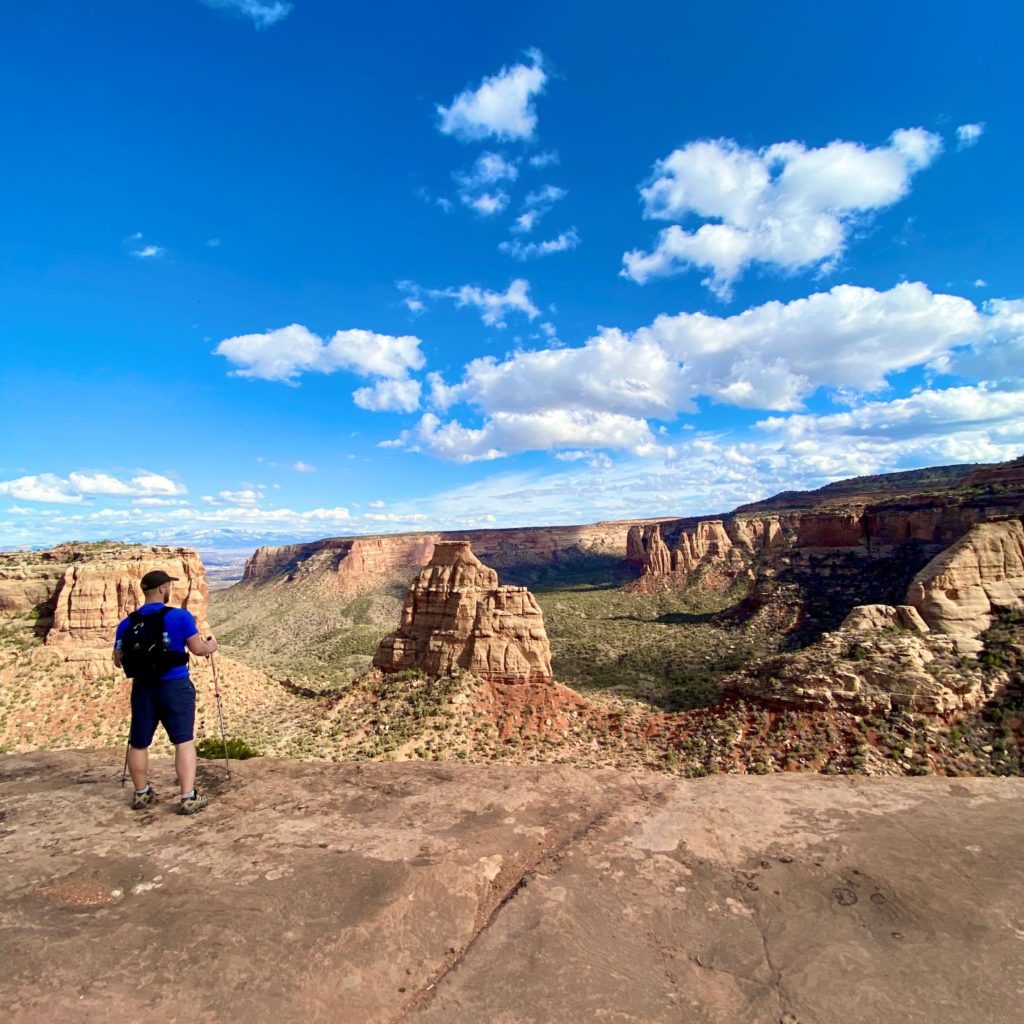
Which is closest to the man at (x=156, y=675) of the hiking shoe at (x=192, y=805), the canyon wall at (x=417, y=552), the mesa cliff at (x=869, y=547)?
the hiking shoe at (x=192, y=805)

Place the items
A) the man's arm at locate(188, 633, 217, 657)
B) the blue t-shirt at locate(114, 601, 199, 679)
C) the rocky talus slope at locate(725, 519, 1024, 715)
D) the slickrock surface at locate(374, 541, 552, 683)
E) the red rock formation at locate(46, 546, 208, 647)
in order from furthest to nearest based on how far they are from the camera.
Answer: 1. the red rock formation at locate(46, 546, 208, 647)
2. the slickrock surface at locate(374, 541, 552, 683)
3. the rocky talus slope at locate(725, 519, 1024, 715)
4. the man's arm at locate(188, 633, 217, 657)
5. the blue t-shirt at locate(114, 601, 199, 679)

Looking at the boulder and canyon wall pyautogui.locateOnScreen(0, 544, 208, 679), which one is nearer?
the boulder

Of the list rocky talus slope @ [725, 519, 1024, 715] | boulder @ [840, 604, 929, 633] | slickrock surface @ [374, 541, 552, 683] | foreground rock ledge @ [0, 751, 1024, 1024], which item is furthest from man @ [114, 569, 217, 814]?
boulder @ [840, 604, 929, 633]

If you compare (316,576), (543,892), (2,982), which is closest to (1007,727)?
(543,892)

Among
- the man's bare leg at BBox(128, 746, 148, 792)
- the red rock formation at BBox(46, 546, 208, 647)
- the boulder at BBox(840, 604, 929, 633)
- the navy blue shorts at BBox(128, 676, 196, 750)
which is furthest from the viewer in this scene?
the red rock formation at BBox(46, 546, 208, 647)

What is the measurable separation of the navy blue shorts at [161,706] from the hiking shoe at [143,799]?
51cm

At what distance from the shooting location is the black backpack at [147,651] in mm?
6316

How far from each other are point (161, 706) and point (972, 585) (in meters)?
34.8

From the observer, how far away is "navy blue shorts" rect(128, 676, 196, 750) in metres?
6.25

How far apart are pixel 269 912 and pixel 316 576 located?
116 meters

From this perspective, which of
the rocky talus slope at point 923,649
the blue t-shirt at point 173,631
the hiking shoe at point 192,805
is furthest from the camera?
the rocky talus slope at point 923,649

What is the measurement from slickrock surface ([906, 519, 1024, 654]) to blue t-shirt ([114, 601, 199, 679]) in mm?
30274

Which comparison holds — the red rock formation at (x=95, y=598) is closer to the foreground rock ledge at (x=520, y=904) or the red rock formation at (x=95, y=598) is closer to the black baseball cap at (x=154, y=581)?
the black baseball cap at (x=154, y=581)

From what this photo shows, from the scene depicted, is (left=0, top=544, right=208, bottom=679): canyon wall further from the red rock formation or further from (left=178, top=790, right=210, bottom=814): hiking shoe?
(left=178, top=790, right=210, bottom=814): hiking shoe
